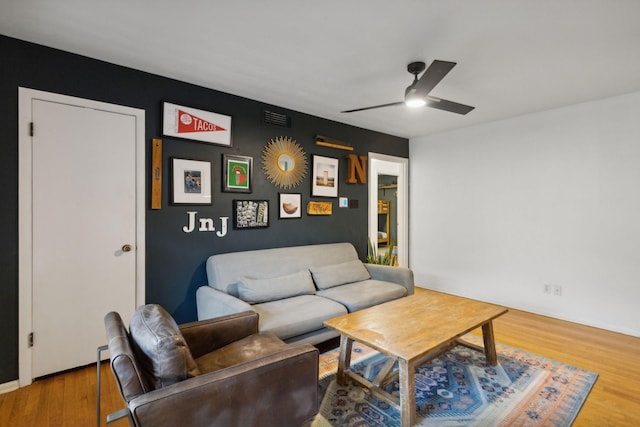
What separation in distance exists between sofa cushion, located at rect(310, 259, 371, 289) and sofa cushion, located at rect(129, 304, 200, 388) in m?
1.93

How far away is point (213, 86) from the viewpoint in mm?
3014

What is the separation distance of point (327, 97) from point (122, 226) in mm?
2250

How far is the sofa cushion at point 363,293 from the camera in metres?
2.88

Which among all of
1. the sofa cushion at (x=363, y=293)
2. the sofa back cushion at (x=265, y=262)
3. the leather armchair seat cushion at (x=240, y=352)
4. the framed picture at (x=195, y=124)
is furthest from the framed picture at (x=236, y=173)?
the leather armchair seat cushion at (x=240, y=352)

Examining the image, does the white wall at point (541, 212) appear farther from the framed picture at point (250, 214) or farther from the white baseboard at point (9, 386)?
the white baseboard at point (9, 386)

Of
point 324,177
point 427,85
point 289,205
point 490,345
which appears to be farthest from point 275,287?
point 427,85

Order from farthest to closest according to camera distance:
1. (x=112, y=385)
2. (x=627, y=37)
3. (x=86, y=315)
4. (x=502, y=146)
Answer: (x=502, y=146)
(x=86, y=315)
(x=112, y=385)
(x=627, y=37)

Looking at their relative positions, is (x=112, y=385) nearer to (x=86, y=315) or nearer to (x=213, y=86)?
(x=86, y=315)

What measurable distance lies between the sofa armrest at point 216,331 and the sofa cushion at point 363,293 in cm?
100

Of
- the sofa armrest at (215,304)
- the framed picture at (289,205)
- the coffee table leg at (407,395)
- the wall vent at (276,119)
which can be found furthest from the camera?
the framed picture at (289,205)

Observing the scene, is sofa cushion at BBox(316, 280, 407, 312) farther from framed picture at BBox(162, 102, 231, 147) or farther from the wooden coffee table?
framed picture at BBox(162, 102, 231, 147)

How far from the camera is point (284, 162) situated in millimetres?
3598

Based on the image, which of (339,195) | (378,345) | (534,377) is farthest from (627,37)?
(339,195)

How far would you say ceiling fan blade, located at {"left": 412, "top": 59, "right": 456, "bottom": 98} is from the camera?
76.9 inches
